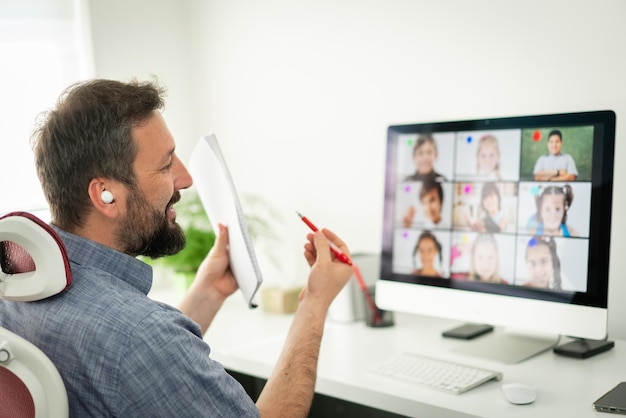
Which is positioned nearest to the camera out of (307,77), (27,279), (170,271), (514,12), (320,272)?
(27,279)

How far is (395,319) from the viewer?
194cm

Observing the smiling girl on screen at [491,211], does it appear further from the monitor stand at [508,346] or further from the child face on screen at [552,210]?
the monitor stand at [508,346]

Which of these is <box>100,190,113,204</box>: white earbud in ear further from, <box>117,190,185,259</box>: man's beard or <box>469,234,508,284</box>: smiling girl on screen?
<box>469,234,508,284</box>: smiling girl on screen

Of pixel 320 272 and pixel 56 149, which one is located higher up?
pixel 56 149

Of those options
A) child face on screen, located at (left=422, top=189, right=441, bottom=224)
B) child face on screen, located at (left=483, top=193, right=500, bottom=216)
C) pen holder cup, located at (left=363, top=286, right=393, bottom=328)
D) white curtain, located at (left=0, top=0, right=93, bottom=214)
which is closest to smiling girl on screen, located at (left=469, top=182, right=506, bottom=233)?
child face on screen, located at (left=483, top=193, right=500, bottom=216)

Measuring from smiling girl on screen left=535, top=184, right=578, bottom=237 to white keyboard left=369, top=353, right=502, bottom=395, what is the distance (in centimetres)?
33

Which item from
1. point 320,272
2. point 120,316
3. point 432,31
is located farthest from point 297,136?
point 120,316

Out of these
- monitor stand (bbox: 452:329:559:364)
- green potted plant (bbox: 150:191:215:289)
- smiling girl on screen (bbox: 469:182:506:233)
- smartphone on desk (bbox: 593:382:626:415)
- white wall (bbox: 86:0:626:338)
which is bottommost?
monitor stand (bbox: 452:329:559:364)

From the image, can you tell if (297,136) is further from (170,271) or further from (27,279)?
(27,279)

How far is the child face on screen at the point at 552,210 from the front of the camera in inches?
58.7

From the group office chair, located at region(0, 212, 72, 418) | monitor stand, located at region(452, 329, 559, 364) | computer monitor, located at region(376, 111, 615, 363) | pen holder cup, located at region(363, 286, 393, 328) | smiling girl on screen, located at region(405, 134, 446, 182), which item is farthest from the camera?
pen holder cup, located at region(363, 286, 393, 328)

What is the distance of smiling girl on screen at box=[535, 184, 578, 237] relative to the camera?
1480 mm

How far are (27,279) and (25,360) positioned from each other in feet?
0.51

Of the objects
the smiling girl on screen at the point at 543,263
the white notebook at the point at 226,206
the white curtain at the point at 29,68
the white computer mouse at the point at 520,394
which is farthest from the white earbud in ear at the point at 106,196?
the white curtain at the point at 29,68
